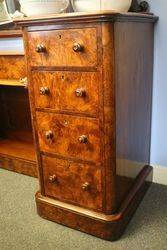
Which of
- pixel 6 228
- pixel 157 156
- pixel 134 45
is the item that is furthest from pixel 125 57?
pixel 6 228

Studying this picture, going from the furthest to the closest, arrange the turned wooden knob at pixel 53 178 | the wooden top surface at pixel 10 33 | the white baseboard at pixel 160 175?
the white baseboard at pixel 160 175, the wooden top surface at pixel 10 33, the turned wooden knob at pixel 53 178

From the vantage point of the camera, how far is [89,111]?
1.18 m

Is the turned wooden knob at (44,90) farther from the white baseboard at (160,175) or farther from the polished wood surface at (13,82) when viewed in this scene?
the white baseboard at (160,175)

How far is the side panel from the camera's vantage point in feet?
3.82

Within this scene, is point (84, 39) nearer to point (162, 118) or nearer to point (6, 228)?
point (162, 118)

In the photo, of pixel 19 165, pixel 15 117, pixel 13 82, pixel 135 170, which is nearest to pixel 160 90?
pixel 135 170

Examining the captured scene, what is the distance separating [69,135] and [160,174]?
77cm

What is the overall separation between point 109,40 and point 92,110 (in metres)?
0.30

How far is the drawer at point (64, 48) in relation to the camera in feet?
3.53

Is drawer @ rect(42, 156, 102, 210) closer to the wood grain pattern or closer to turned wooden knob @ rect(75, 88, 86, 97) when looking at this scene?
turned wooden knob @ rect(75, 88, 86, 97)

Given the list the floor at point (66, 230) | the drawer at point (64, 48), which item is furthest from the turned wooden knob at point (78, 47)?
the floor at point (66, 230)

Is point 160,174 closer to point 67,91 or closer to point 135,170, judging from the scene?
point 135,170

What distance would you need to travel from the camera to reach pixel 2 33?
5.41ft

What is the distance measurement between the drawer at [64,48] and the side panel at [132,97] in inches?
4.2
